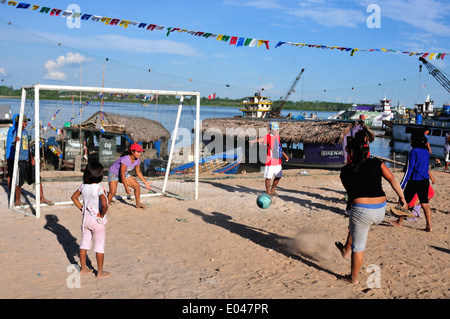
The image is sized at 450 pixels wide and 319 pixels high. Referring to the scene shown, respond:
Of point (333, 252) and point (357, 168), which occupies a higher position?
point (357, 168)

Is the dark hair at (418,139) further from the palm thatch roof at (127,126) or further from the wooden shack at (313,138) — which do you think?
the palm thatch roof at (127,126)

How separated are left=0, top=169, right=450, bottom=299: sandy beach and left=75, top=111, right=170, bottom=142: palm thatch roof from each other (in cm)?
1109

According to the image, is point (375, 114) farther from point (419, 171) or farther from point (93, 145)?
point (419, 171)

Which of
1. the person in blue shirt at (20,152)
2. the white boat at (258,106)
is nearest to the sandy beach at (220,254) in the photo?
the person in blue shirt at (20,152)

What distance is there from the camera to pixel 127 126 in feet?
67.7

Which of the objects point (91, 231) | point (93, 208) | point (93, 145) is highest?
point (93, 145)

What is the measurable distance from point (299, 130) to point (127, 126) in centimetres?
958

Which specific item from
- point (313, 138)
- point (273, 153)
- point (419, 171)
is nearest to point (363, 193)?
point (419, 171)

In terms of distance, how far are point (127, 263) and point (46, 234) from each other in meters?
2.00
